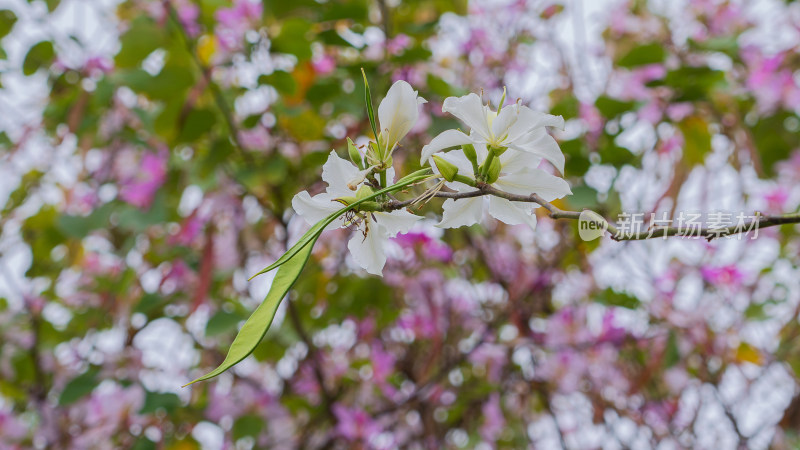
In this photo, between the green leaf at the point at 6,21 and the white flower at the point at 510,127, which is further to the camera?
the green leaf at the point at 6,21

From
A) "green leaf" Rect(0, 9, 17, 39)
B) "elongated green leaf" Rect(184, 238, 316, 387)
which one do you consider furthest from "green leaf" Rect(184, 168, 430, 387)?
"green leaf" Rect(0, 9, 17, 39)

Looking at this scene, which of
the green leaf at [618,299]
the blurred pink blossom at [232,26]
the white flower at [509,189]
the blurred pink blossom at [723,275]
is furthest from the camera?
the blurred pink blossom at [723,275]

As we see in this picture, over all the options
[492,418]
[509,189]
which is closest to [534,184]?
[509,189]

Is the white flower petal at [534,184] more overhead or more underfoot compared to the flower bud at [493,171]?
more underfoot

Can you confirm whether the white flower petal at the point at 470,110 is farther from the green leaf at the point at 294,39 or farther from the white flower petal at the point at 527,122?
the green leaf at the point at 294,39

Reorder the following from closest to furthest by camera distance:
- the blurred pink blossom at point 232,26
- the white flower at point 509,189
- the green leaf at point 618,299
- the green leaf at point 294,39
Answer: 1. the white flower at point 509,189
2. the green leaf at point 294,39
3. the blurred pink blossom at point 232,26
4. the green leaf at point 618,299

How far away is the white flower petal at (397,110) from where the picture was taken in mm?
389

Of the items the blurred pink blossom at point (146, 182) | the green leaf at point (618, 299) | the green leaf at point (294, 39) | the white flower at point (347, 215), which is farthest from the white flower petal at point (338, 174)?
the green leaf at point (618, 299)

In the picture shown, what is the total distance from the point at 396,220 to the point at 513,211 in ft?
0.23

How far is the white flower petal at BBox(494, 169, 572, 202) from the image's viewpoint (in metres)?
0.39

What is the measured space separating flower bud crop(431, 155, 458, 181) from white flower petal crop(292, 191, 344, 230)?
0.07m

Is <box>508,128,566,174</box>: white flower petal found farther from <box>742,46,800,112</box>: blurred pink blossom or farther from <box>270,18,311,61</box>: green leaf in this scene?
<box>742,46,800,112</box>: blurred pink blossom

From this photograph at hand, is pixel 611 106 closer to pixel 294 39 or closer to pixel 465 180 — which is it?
pixel 294 39

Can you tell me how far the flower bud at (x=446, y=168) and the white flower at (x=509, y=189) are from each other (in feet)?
0.08
